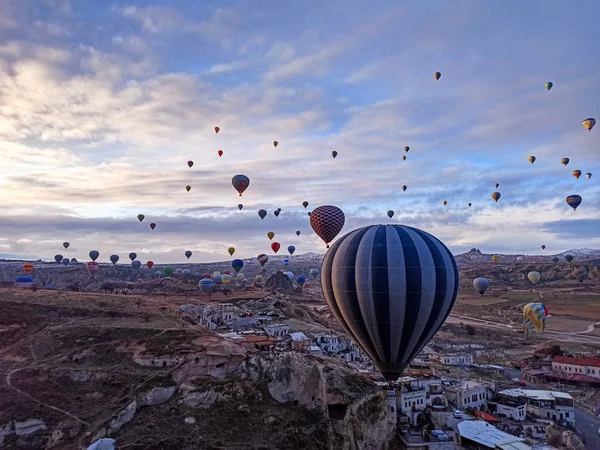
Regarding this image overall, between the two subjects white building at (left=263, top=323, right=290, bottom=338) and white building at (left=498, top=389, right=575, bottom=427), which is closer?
white building at (left=498, top=389, right=575, bottom=427)

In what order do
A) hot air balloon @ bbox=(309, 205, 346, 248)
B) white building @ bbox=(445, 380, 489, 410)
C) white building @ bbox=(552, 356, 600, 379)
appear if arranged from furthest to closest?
white building @ bbox=(552, 356, 600, 379), hot air balloon @ bbox=(309, 205, 346, 248), white building @ bbox=(445, 380, 489, 410)

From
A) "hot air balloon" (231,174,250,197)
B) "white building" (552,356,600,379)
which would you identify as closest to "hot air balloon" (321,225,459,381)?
"hot air balloon" (231,174,250,197)

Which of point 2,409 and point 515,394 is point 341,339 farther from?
point 2,409

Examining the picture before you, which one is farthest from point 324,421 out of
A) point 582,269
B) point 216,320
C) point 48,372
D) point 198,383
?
point 582,269

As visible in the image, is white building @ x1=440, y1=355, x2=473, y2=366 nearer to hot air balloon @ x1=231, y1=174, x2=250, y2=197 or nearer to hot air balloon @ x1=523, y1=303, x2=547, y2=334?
hot air balloon @ x1=523, y1=303, x2=547, y2=334

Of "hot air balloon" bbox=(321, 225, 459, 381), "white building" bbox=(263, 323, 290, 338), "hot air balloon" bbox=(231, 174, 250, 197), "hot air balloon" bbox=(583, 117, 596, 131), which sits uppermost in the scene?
"hot air balloon" bbox=(583, 117, 596, 131)

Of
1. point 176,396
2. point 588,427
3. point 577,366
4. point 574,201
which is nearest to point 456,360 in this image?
point 577,366

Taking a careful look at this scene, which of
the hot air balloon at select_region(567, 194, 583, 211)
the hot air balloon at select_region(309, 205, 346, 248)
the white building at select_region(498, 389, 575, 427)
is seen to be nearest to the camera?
the white building at select_region(498, 389, 575, 427)

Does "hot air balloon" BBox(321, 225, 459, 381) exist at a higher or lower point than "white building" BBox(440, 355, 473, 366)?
higher
